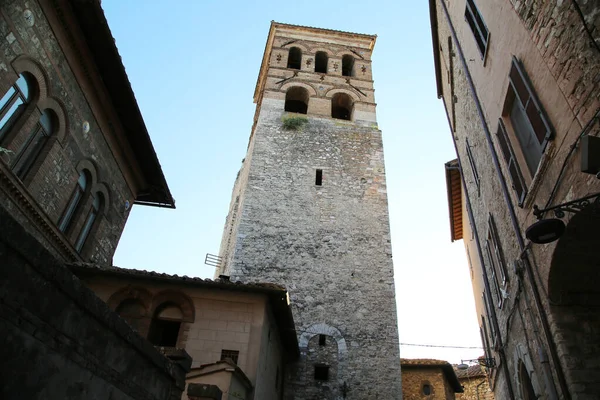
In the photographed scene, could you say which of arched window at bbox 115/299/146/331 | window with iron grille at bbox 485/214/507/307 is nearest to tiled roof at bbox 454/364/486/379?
window with iron grille at bbox 485/214/507/307

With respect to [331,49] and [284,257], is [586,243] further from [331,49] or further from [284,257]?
[331,49]

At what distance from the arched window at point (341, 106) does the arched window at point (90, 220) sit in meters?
13.1

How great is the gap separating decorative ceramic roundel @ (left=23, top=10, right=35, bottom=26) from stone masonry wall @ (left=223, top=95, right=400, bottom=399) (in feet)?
27.7

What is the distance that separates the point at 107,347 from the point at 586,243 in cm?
490

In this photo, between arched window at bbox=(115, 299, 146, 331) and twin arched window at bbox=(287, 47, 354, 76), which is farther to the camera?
twin arched window at bbox=(287, 47, 354, 76)

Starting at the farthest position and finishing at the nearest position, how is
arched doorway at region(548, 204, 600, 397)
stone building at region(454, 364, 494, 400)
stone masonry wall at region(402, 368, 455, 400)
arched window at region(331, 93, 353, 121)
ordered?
1. arched window at region(331, 93, 353, 121)
2. stone building at region(454, 364, 494, 400)
3. stone masonry wall at region(402, 368, 455, 400)
4. arched doorway at region(548, 204, 600, 397)

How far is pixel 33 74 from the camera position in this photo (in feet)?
24.4

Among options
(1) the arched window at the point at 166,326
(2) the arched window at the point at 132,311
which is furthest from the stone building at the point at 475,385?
(2) the arched window at the point at 132,311

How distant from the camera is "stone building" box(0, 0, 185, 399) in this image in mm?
2877

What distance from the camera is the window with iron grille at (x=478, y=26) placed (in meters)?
7.10

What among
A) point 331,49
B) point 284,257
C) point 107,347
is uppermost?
point 331,49

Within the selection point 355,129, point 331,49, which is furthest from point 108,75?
point 331,49

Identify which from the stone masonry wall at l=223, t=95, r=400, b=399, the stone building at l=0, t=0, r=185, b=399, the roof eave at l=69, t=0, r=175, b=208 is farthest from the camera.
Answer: the stone masonry wall at l=223, t=95, r=400, b=399

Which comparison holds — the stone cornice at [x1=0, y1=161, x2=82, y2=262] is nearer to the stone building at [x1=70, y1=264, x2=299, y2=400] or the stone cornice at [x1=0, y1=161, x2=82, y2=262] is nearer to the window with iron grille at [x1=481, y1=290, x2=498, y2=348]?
the stone building at [x1=70, y1=264, x2=299, y2=400]
